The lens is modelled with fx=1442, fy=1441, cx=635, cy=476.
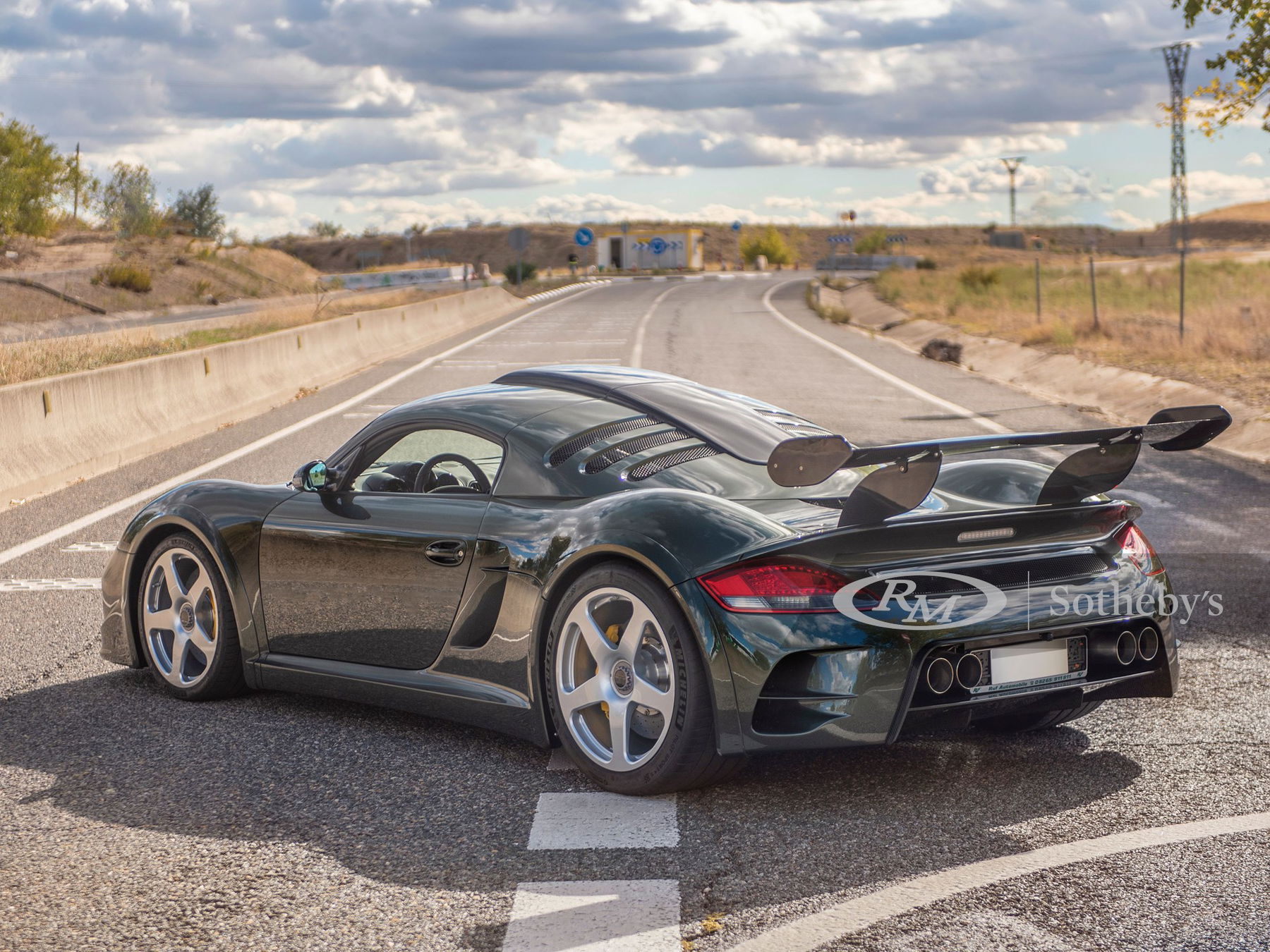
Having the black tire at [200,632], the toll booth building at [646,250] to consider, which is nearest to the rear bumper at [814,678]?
the black tire at [200,632]

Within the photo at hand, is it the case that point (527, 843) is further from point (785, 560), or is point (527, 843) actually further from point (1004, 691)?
point (1004, 691)

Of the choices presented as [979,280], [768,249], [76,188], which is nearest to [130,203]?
[76,188]

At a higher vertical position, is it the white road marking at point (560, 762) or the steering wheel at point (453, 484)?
the steering wheel at point (453, 484)

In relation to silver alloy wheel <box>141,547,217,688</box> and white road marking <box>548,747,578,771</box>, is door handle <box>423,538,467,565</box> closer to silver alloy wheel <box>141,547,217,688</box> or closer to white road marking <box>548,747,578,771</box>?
white road marking <box>548,747,578,771</box>

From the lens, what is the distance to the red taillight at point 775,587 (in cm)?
405

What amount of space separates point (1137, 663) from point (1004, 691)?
0.54 m

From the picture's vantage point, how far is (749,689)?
4.06m

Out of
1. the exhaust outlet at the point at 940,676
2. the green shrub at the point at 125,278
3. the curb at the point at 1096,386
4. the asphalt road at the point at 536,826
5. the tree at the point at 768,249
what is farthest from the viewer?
the tree at the point at 768,249

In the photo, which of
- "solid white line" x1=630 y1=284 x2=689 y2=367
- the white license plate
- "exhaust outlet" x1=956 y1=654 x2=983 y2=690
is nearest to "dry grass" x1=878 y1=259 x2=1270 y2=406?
"solid white line" x1=630 y1=284 x2=689 y2=367

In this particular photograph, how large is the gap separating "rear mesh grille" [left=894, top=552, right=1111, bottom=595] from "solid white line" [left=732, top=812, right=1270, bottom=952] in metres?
0.76

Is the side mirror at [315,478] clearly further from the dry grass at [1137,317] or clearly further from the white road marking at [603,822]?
the dry grass at [1137,317]

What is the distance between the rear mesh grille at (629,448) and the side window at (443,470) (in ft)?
1.13

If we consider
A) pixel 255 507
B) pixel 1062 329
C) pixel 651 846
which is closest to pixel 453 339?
pixel 1062 329

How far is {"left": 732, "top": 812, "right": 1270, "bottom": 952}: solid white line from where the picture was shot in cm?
335
